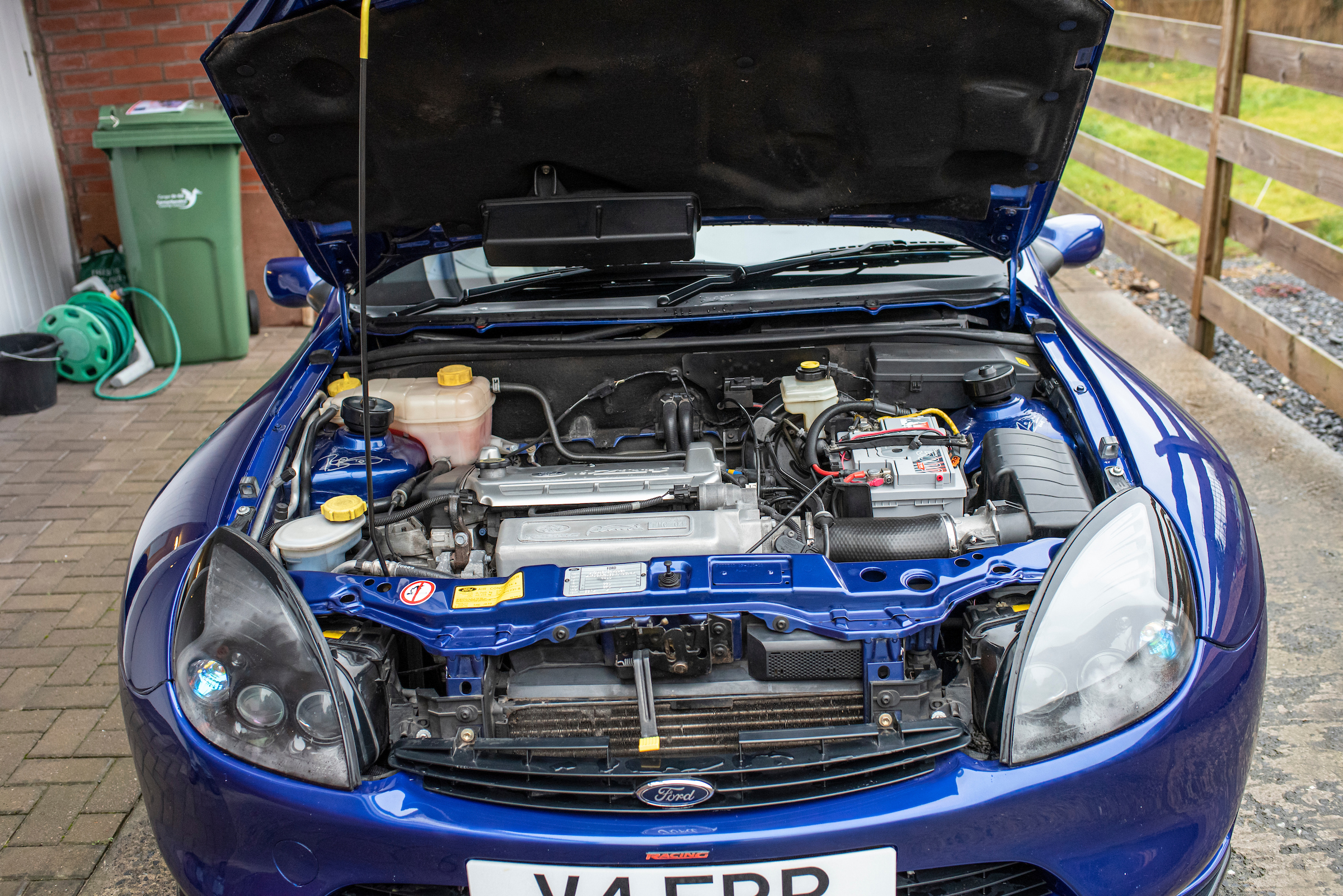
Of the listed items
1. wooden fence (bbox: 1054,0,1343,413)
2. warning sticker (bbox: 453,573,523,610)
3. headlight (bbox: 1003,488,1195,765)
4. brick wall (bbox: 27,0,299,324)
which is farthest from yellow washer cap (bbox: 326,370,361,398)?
brick wall (bbox: 27,0,299,324)

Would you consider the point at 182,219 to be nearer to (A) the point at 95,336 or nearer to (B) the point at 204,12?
(A) the point at 95,336

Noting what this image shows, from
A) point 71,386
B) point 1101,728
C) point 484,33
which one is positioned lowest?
point 71,386

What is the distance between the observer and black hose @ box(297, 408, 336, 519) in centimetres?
221

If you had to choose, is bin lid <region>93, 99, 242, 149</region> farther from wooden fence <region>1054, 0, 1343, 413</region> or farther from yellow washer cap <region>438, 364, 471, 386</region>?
wooden fence <region>1054, 0, 1343, 413</region>

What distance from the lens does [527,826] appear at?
1.57 meters

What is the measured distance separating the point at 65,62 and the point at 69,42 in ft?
0.39

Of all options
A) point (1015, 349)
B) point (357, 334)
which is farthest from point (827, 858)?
point (357, 334)

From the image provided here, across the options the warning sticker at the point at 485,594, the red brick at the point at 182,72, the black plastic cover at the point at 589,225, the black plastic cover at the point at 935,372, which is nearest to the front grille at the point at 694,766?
the warning sticker at the point at 485,594

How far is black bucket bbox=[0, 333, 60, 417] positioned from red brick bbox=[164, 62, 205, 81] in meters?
1.90

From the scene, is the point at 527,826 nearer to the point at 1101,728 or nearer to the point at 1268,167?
the point at 1101,728

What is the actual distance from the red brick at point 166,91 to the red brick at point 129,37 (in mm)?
251

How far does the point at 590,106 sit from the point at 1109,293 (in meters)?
5.17

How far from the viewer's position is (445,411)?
7.76ft

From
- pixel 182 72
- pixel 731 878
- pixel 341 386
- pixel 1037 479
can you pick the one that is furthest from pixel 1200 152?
pixel 731 878
